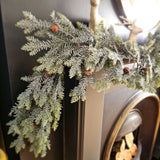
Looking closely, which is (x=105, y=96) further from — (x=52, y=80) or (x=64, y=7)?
(x=64, y=7)

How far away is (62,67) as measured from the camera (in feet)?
1.80

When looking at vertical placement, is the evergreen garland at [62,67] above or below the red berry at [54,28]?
below

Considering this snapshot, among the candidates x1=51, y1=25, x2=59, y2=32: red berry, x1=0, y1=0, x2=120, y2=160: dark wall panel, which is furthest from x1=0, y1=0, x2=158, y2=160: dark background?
x1=51, y1=25, x2=59, y2=32: red berry

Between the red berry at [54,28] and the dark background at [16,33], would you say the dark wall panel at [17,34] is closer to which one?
A: the dark background at [16,33]

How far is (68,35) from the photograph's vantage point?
1.84ft

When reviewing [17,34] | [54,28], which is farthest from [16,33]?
[54,28]

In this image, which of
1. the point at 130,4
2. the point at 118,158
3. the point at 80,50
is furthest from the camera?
the point at 118,158

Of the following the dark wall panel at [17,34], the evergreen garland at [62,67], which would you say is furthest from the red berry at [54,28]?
the dark wall panel at [17,34]

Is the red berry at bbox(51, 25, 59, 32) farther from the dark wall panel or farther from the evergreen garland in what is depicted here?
the dark wall panel

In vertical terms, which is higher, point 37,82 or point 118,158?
point 37,82

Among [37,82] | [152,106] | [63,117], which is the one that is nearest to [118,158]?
[152,106]

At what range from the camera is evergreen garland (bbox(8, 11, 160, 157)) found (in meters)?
0.53

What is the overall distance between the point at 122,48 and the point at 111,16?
25 cm

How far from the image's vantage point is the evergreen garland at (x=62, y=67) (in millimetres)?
528
